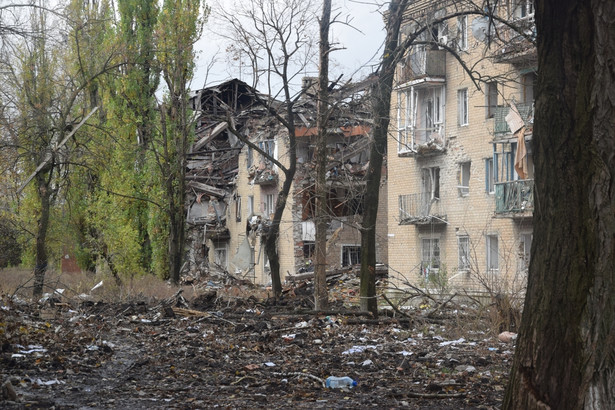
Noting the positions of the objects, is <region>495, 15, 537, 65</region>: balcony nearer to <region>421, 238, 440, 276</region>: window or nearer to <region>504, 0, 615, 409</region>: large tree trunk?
<region>504, 0, 615, 409</region>: large tree trunk

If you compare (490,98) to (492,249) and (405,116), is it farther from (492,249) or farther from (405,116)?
(492,249)

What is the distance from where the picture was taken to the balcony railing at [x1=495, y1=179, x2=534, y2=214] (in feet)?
86.5

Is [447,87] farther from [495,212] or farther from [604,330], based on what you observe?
[604,330]

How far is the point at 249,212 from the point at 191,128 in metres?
15.3

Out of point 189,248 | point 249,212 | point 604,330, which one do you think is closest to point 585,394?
point 604,330

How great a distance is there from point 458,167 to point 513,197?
4120 mm

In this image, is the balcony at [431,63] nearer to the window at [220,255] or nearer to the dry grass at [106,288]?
the dry grass at [106,288]

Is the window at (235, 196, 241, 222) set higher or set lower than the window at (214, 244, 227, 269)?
higher

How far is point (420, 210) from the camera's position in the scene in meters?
32.2

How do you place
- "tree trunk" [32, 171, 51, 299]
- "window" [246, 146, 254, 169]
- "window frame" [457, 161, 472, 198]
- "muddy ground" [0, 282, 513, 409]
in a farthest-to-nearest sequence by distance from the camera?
1. "window" [246, 146, 254, 169]
2. "window frame" [457, 161, 472, 198]
3. "tree trunk" [32, 171, 51, 299]
4. "muddy ground" [0, 282, 513, 409]

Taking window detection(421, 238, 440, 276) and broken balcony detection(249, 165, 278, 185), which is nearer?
window detection(421, 238, 440, 276)

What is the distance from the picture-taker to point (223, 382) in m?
9.91

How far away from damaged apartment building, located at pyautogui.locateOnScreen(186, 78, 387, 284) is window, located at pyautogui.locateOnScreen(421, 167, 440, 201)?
421 cm

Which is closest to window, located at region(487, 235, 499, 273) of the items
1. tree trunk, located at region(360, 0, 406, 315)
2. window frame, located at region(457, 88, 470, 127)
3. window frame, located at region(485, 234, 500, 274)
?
window frame, located at region(485, 234, 500, 274)
